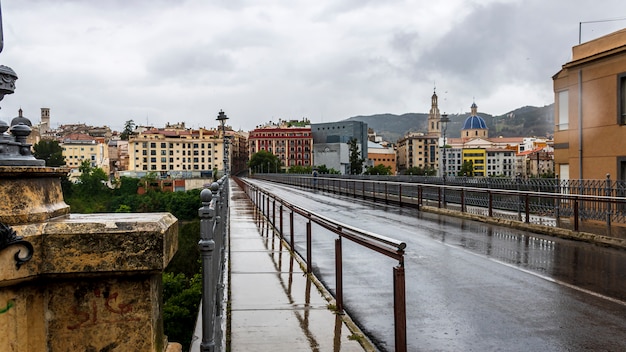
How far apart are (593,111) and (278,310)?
61.8ft

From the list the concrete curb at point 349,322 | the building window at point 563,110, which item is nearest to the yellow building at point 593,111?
the building window at point 563,110

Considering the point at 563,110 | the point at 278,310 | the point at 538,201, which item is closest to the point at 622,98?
the point at 563,110

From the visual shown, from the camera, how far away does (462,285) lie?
9031mm

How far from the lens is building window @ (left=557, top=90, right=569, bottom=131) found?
2389 centimetres

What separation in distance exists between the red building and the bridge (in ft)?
571

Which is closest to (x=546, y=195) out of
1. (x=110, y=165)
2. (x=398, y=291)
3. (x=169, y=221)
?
(x=398, y=291)

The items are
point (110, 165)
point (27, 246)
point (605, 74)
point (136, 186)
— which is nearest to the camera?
point (27, 246)

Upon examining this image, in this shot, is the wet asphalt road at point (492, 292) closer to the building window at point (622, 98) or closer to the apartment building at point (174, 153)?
the building window at point (622, 98)

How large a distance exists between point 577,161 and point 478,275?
15.1m

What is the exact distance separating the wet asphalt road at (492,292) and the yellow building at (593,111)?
779cm

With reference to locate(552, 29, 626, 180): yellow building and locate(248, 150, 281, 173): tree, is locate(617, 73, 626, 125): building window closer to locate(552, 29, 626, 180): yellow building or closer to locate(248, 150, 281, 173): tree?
locate(552, 29, 626, 180): yellow building

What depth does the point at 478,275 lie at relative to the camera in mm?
9773

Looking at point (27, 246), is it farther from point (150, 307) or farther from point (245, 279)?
point (245, 279)

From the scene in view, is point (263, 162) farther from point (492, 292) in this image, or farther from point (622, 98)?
point (492, 292)
